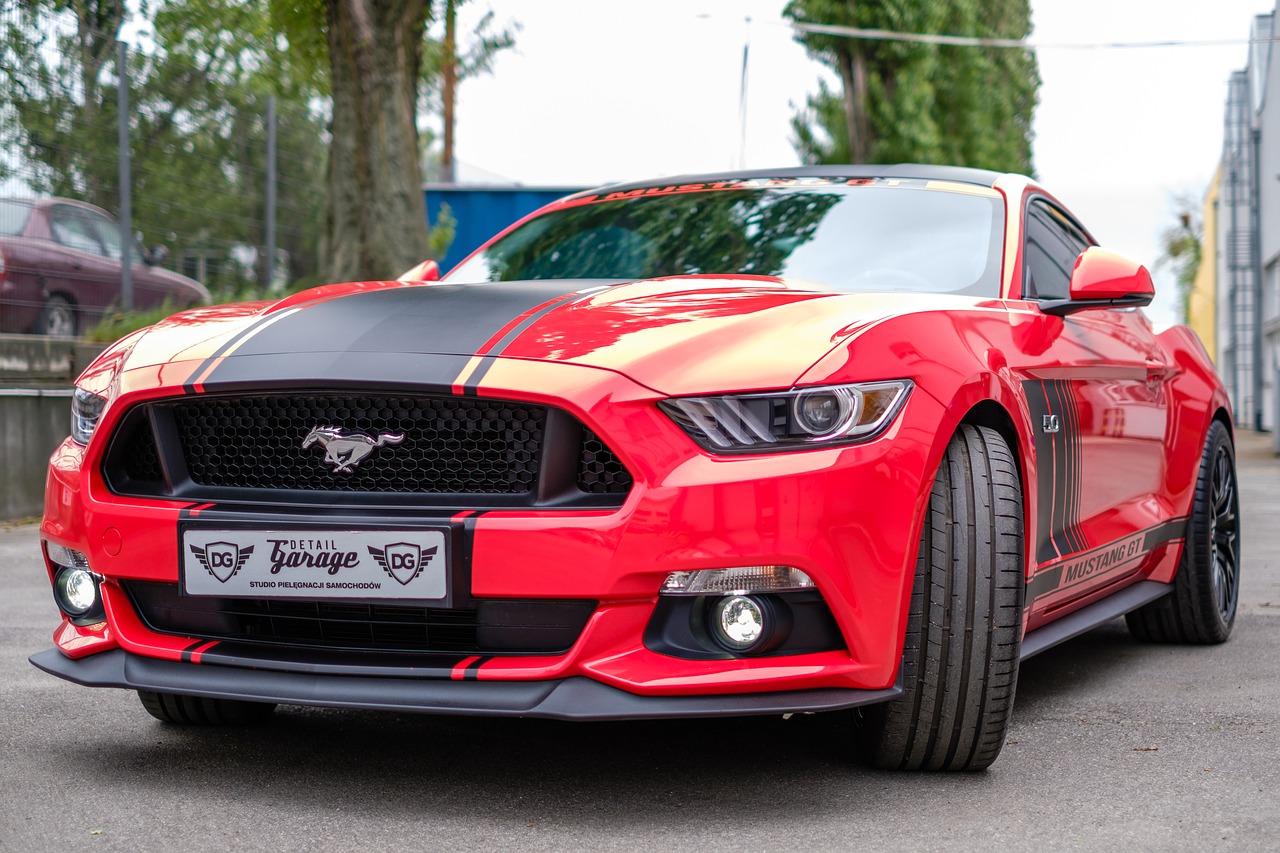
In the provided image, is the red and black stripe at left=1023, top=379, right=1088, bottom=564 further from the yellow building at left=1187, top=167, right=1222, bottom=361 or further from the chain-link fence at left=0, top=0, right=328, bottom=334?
the yellow building at left=1187, top=167, right=1222, bottom=361

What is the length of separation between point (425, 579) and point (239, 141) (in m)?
9.33

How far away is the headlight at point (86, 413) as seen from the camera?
312cm

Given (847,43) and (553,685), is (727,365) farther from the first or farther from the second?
(847,43)

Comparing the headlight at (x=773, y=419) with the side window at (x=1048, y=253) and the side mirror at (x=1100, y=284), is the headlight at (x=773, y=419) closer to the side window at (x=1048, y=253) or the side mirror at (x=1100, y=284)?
the side mirror at (x=1100, y=284)

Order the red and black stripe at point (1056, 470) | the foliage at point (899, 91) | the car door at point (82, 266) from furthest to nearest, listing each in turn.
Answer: the foliage at point (899, 91) → the car door at point (82, 266) → the red and black stripe at point (1056, 470)

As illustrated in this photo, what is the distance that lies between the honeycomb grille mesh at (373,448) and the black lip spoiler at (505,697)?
1.16 feet

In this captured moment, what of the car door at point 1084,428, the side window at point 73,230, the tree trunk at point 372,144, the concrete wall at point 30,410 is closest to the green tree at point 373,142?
the tree trunk at point 372,144

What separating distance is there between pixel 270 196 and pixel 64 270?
286cm

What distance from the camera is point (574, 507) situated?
265 cm

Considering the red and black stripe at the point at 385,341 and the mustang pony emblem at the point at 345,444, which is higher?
the red and black stripe at the point at 385,341

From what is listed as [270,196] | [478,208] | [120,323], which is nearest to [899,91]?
[478,208]

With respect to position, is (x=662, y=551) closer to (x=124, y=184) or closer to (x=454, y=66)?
(x=124, y=184)

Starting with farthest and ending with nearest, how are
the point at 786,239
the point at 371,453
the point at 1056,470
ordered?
the point at 786,239
the point at 1056,470
the point at 371,453

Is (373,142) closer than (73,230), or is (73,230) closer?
(73,230)
